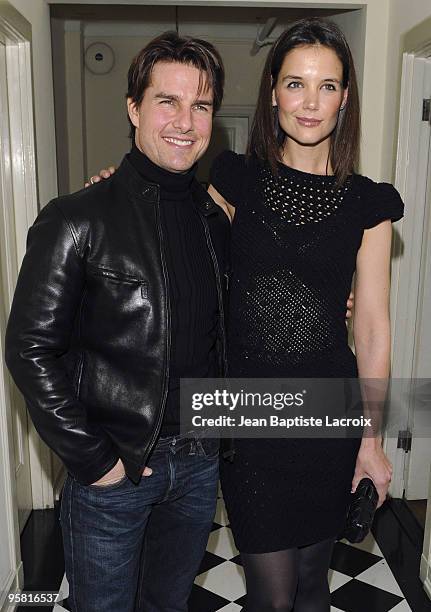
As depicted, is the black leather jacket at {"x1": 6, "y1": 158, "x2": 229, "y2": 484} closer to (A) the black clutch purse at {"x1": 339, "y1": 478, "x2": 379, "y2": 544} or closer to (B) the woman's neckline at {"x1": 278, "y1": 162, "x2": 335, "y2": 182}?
(B) the woman's neckline at {"x1": 278, "y1": 162, "x2": 335, "y2": 182}

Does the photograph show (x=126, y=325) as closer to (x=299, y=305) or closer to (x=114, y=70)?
(x=299, y=305)

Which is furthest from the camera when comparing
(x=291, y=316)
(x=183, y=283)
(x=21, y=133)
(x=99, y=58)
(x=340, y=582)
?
(x=99, y=58)

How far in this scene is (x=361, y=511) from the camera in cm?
175

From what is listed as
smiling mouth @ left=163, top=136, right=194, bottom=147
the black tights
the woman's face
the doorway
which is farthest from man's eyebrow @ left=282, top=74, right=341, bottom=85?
the doorway

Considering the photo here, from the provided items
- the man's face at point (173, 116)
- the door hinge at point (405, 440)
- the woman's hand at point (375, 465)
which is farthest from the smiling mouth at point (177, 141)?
the door hinge at point (405, 440)

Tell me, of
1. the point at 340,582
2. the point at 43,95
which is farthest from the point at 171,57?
the point at 340,582

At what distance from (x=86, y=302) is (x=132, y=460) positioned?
377mm

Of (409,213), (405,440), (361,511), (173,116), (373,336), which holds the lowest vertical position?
(405,440)

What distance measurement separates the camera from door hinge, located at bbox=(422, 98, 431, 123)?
323 centimetres

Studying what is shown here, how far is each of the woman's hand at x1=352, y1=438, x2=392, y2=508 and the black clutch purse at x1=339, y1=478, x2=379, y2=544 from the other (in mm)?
21

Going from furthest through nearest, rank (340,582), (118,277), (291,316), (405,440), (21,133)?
1. (405,440)
2. (21,133)
3. (340,582)
4. (291,316)
5. (118,277)

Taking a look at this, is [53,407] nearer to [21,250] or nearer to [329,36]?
[329,36]

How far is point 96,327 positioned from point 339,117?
86 centimetres

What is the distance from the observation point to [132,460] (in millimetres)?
1523
